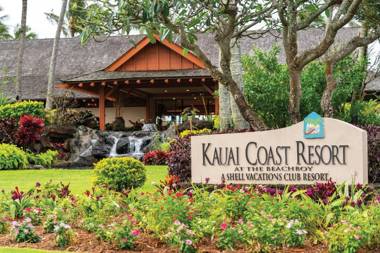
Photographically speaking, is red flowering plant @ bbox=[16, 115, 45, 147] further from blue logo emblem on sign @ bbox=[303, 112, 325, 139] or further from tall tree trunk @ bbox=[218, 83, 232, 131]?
blue logo emblem on sign @ bbox=[303, 112, 325, 139]

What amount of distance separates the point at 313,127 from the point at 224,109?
21.2 ft

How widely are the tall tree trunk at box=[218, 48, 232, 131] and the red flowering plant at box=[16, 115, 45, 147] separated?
8860 millimetres

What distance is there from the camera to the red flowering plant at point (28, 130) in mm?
21297

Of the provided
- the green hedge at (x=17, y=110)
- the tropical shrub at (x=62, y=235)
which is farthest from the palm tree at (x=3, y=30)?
the tropical shrub at (x=62, y=235)

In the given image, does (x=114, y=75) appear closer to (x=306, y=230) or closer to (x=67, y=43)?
(x=67, y=43)

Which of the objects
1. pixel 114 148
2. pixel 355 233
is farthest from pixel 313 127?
pixel 114 148

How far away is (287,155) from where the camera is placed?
8.70 metres

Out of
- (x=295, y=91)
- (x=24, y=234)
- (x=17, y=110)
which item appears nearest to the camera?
(x=24, y=234)

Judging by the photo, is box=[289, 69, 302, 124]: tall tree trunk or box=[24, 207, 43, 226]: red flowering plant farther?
box=[289, 69, 302, 124]: tall tree trunk

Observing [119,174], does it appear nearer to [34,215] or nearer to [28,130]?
[34,215]

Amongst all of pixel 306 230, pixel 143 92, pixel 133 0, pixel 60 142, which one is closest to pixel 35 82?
pixel 143 92

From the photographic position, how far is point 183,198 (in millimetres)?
6902

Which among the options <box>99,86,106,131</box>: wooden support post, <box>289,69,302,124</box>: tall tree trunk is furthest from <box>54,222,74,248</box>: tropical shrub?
<box>99,86,106,131</box>: wooden support post

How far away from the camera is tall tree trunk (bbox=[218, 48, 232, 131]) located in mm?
14695
